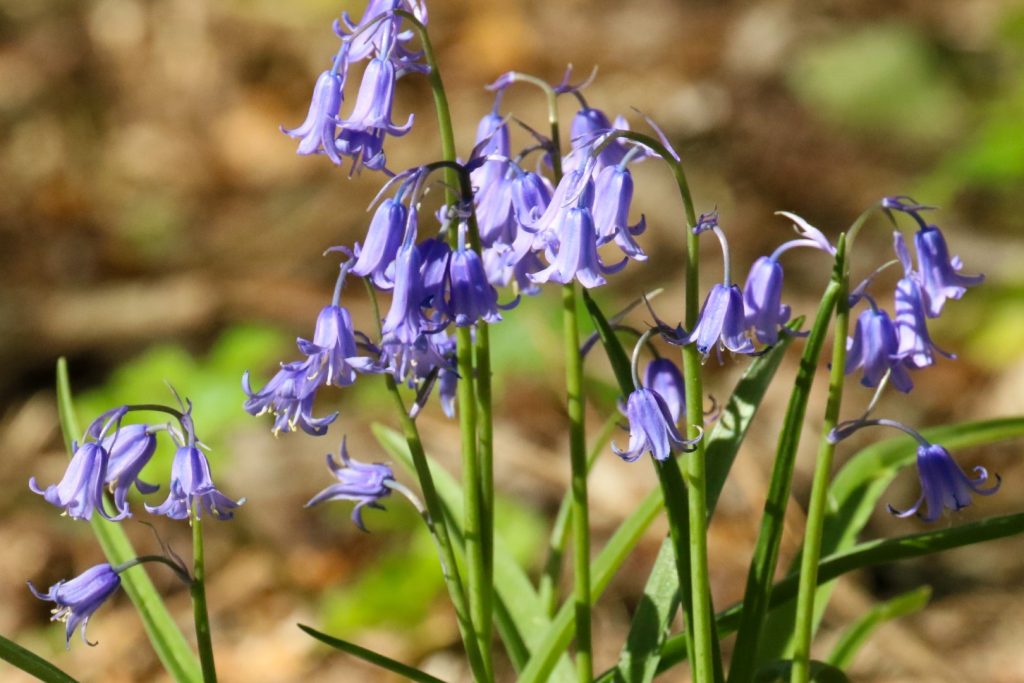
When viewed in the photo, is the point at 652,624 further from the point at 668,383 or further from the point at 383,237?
the point at 383,237

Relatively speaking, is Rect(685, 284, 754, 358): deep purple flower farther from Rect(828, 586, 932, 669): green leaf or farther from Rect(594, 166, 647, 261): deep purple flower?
Rect(828, 586, 932, 669): green leaf

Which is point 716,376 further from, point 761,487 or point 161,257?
point 161,257

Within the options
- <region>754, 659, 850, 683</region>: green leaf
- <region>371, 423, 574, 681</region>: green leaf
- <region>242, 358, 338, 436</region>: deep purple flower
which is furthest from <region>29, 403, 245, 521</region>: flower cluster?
<region>754, 659, 850, 683</region>: green leaf

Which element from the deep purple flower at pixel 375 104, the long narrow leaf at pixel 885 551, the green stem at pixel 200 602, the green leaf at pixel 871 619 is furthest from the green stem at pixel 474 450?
the green leaf at pixel 871 619

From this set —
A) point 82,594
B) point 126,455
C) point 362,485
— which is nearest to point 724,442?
point 362,485

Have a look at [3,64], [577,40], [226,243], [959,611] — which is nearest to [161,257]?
[226,243]
